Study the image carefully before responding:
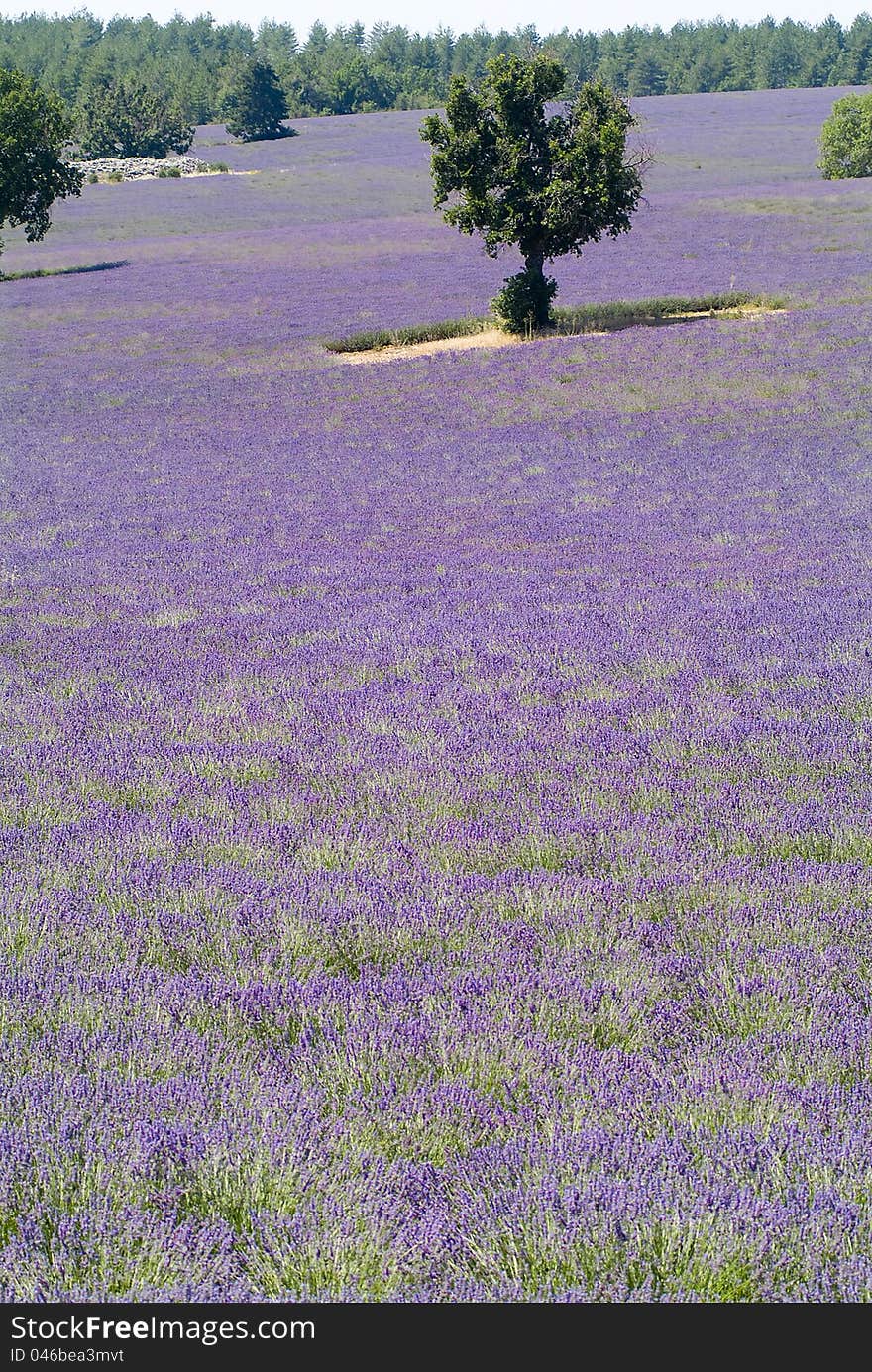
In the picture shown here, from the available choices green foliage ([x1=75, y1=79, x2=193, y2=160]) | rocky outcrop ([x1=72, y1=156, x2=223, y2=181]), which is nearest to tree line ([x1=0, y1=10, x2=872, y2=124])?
green foliage ([x1=75, y1=79, x2=193, y2=160])

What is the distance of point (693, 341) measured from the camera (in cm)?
2448

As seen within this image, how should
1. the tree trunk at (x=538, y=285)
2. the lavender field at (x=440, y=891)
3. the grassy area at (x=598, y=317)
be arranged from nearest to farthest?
the lavender field at (x=440, y=891)
the tree trunk at (x=538, y=285)
the grassy area at (x=598, y=317)

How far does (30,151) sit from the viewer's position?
41.7 metres

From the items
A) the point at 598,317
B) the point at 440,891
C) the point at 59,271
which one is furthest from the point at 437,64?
the point at 440,891

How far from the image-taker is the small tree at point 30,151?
133 ft

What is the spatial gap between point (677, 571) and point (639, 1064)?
7.79m

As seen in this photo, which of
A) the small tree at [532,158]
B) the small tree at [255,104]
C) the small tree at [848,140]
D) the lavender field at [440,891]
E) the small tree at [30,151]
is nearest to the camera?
the lavender field at [440,891]

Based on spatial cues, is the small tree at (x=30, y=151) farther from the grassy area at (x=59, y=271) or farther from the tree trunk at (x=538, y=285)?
the tree trunk at (x=538, y=285)

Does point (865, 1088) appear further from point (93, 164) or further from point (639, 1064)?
point (93, 164)

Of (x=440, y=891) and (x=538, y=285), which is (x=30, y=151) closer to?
(x=538, y=285)

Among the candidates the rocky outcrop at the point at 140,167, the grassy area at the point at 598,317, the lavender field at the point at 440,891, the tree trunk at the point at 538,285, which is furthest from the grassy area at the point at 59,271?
the rocky outcrop at the point at 140,167

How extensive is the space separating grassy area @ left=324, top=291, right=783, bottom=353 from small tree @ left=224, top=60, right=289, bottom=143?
91.4 metres

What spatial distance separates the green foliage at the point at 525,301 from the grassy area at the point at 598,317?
76 centimetres

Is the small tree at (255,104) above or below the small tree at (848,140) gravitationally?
above
